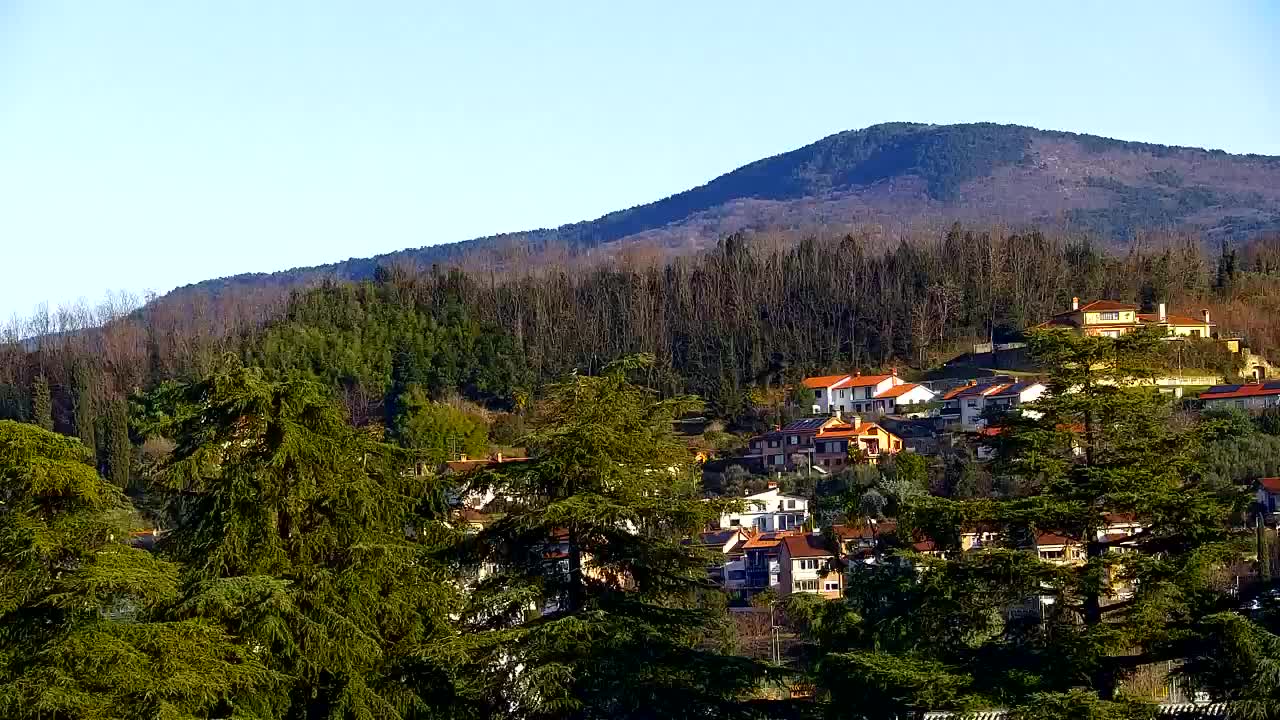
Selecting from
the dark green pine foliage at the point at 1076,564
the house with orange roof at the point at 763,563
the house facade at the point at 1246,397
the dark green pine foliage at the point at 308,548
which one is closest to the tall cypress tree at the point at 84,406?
the house with orange roof at the point at 763,563

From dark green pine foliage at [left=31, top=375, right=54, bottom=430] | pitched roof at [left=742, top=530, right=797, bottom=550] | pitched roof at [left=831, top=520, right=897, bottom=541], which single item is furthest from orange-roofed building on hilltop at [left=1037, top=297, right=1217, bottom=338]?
dark green pine foliage at [left=31, top=375, right=54, bottom=430]

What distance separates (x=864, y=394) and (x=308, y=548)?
60.0 m

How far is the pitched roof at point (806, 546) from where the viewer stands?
45.5m

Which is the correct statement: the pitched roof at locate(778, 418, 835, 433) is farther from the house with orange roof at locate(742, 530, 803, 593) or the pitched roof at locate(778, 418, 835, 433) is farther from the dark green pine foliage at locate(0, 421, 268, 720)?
the dark green pine foliage at locate(0, 421, 268, 720)

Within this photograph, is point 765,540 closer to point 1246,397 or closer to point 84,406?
point 1246,397

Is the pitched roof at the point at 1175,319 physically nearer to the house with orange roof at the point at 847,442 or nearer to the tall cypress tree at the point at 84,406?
the house with orange roof at the point at 847,442

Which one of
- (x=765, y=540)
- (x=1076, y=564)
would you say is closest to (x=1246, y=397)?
(x=765, y=540)

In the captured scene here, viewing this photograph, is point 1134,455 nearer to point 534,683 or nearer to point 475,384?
point 534,683

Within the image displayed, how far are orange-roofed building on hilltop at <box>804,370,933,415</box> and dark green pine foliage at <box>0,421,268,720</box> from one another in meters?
59.2

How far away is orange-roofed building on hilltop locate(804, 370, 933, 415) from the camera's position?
2872 inches

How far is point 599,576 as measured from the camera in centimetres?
1536

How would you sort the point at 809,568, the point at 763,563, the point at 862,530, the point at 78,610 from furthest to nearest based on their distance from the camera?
the point at 763,563 → the point at 809,568 → the point at 862,530 → the point at 78,610

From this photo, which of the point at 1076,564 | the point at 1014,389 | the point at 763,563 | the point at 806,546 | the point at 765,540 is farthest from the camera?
the point at 1014,389

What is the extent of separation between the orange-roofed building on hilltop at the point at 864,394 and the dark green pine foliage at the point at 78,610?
194ft
